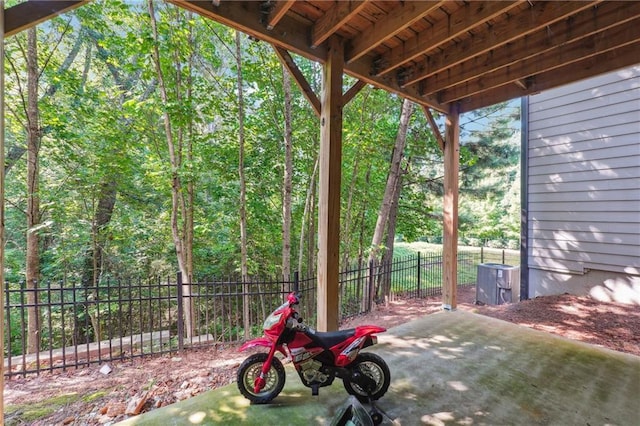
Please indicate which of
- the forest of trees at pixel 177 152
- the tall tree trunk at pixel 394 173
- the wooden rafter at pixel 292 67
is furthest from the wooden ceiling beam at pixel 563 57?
the wooden rafter at pixel 292 67

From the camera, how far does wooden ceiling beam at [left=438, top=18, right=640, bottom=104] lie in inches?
91.4

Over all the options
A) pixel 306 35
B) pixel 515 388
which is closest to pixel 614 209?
pixel 515 388

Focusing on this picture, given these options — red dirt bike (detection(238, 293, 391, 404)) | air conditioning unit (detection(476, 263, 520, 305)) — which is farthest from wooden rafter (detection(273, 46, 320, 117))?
air conditioning unit (detection(476, 263, 520, 305))

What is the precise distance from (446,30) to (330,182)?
1506mm

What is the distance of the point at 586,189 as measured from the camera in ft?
14.0

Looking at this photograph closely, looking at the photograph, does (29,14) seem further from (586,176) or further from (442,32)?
(586,176)

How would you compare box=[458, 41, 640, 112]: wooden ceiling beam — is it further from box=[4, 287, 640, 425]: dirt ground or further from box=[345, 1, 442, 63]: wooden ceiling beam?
box=[4, 287, 640, 425]: dirt ground

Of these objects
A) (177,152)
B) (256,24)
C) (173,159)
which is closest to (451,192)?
(256,24)

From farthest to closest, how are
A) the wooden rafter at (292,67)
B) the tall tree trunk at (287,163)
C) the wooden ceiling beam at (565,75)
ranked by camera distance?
the tall tree trunk at (287,163) → the wooden ceiling beam at (565,75) → the wooden rafter at (292,67)

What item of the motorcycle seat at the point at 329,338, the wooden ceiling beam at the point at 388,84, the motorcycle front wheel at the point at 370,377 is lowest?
the motorcycle front wheel at the point at 370,377

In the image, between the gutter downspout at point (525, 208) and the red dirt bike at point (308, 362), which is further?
the gutter downspout at point (525, 208)

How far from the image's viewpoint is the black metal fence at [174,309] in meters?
3.38

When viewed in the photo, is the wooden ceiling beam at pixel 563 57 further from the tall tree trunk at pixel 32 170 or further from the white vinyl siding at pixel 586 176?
the tall tree trunk at pixel 32 170

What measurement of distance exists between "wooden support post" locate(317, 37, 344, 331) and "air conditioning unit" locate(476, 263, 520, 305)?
406cm
